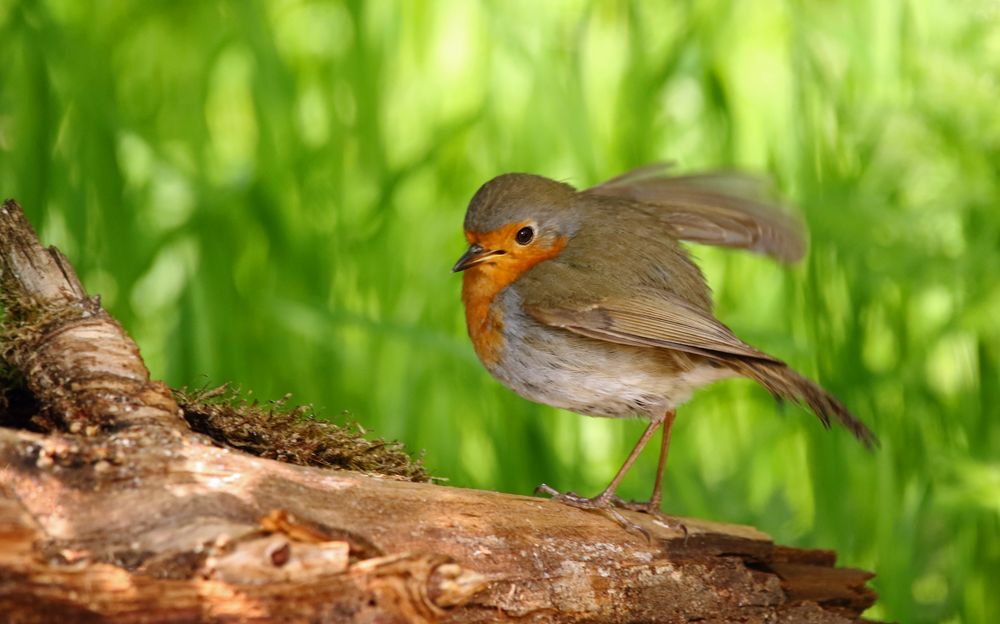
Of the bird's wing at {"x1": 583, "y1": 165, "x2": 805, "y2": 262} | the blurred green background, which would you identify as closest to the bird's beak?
the bird's wing at {"x1": 583, "y1": 165, "x2": 805, "y2": 262}

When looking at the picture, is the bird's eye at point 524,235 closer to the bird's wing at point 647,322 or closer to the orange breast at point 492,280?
the orange breast at point 492,280

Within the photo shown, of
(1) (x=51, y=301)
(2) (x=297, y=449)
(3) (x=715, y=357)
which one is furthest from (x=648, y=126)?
(1) (x=51, y=301)

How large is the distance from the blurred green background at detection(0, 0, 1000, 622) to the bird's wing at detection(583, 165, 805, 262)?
40cm

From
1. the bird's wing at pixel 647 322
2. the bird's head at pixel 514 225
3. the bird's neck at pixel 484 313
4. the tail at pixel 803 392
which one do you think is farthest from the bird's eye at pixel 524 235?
the tail at pixel 803 392

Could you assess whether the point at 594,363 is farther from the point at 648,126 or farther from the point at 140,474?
the point at 648,126

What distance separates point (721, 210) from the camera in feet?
11.9

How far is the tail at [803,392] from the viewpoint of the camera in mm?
2787

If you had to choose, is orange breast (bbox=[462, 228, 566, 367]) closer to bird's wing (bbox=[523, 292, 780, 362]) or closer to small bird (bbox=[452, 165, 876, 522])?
small bird (bbox=[452, 165, 876, 522])

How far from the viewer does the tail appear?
2.79 meters

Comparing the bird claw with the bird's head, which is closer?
the bird claw

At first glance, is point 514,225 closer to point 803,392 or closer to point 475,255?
point 475,255

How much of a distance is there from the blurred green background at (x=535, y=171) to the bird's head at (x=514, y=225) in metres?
0.71

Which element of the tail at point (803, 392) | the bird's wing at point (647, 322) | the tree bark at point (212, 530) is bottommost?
the tree bark at point (212, 530)

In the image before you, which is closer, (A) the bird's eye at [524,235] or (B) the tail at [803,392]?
(B) the tail at [803,392]
